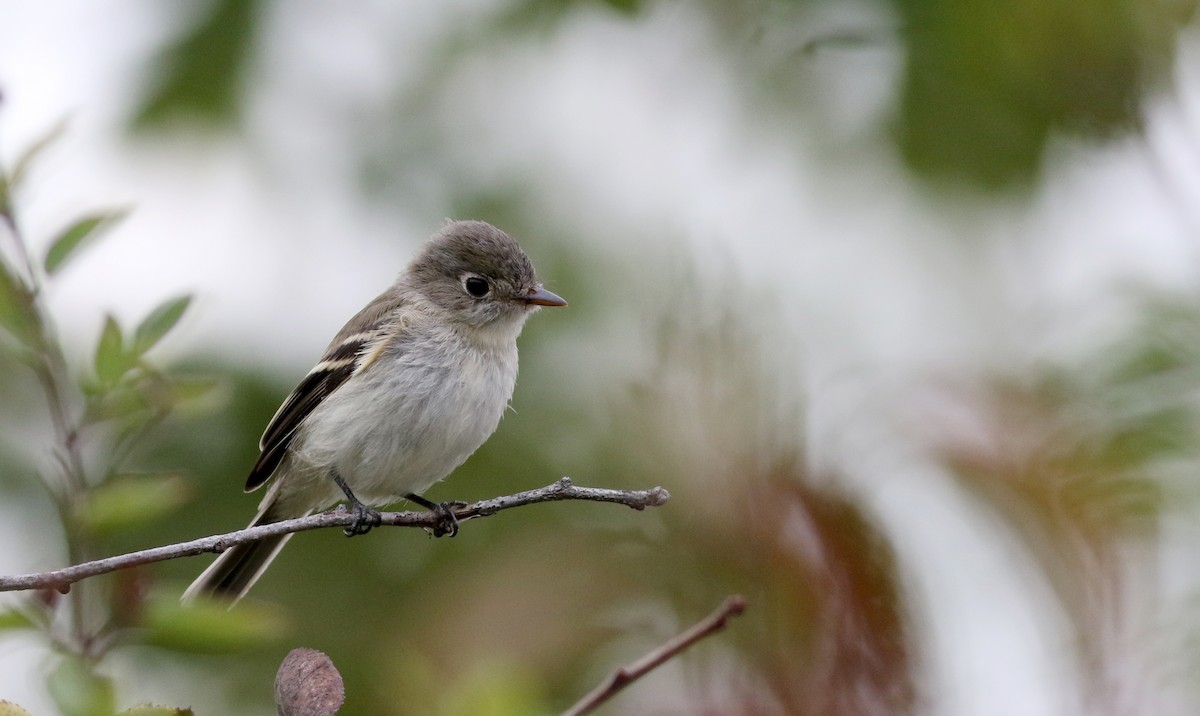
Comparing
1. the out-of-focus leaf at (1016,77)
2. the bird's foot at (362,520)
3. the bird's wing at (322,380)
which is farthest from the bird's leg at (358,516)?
the out-of-focus leaf at (1016,77)

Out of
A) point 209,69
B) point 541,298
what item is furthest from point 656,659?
point 209,69

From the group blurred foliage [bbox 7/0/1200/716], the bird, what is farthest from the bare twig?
the bird

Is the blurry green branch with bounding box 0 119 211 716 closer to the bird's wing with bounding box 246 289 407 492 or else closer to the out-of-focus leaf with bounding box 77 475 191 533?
the out-of-focus leaf with bounding box 77 475 191 533

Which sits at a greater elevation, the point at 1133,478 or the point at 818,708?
the point at 1133,478

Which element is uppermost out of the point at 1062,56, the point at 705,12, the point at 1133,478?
the point at 705,12

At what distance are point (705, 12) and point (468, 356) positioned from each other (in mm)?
2042

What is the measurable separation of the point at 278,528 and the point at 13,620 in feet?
2.44

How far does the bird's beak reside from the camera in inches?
161

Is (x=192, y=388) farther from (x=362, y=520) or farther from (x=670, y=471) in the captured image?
(x=362, y=520)

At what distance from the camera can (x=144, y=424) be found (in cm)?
196

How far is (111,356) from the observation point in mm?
1871

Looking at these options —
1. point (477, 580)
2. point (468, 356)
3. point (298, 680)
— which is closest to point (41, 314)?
point (298, 680)

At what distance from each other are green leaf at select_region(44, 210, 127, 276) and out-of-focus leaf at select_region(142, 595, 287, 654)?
0.60m

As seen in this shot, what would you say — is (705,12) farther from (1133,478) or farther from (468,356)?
(1133,478)
